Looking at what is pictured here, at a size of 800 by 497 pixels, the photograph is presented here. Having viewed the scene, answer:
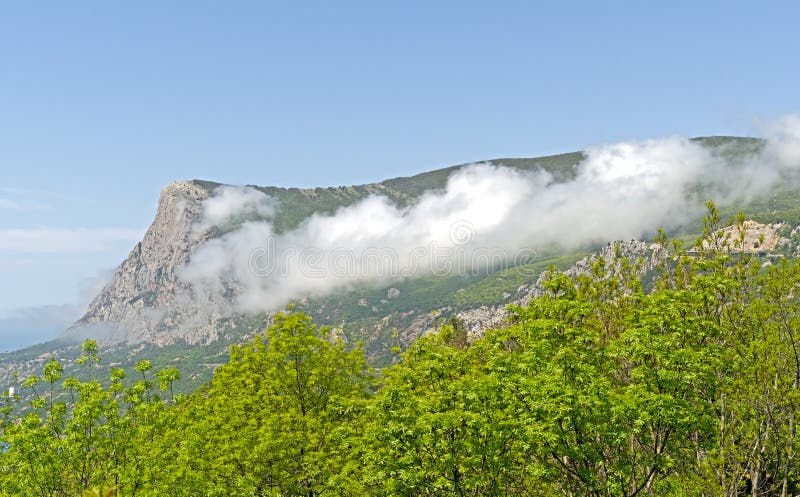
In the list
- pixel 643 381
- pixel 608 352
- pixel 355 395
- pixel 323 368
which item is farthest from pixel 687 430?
pixel 323 368

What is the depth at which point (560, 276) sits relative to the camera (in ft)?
105

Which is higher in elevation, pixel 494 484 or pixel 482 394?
pixel 482 394

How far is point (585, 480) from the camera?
25109 millimetres

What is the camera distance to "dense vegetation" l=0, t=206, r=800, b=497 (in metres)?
25.7

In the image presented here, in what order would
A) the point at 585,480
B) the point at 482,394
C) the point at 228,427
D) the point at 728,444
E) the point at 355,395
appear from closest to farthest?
the point at 585,480 < the point at 482,394 < the point at 728,444 < the point at 228,427 < the point at 355,395

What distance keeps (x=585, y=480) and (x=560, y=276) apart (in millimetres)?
11063

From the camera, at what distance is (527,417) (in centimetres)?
2492

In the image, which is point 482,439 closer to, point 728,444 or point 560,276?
point 560,276

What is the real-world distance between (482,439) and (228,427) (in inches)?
655

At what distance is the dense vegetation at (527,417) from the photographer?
2567cm

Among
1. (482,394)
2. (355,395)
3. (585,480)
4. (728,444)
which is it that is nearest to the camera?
(585,480)

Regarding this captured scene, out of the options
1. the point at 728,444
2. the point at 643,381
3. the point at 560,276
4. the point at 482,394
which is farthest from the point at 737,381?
the point at 482,394

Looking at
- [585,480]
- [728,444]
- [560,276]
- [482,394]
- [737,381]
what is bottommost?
[728,444]

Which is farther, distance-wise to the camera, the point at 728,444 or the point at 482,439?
the point at 728,444
